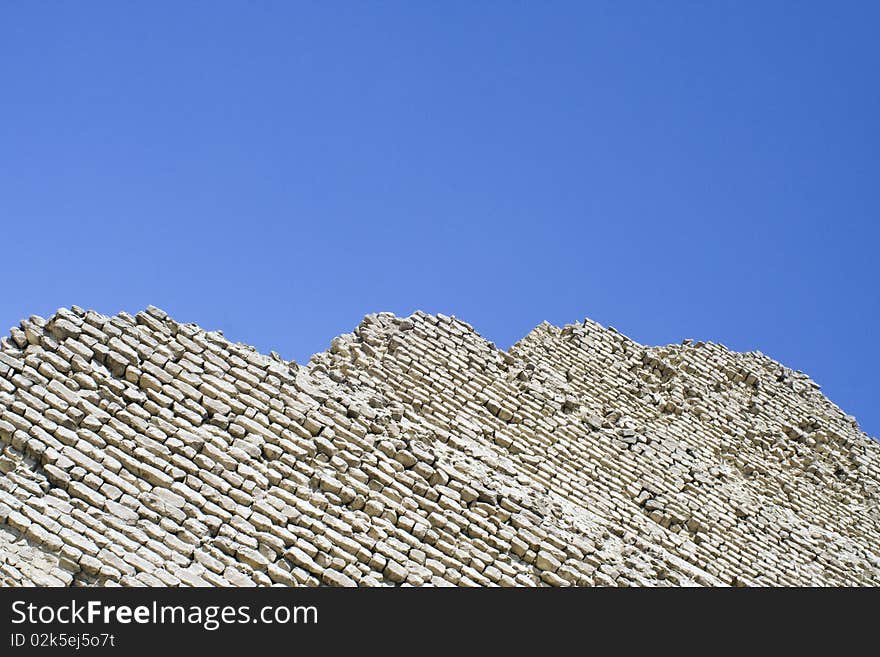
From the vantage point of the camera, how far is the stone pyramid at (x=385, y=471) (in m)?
9.77

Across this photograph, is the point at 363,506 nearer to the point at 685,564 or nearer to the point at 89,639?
the point at 89,639

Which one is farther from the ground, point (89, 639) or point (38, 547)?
point (38, 547)

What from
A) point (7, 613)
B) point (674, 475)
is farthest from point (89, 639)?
point (674, 475)

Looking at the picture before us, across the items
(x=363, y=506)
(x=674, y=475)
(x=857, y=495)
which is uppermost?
(x=857, y=495)

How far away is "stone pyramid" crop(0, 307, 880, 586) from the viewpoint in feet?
32.0

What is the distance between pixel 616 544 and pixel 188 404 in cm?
487

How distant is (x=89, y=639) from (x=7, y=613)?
0.64 metres

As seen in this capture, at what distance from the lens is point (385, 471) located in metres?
11.2

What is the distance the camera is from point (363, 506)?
1075cm

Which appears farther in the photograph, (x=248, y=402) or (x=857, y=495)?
(x=857, y=495)

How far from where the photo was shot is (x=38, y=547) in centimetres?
911

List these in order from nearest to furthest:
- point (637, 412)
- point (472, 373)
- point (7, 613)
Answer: point (7, 613)
point (472, 373)
point (637, 412)

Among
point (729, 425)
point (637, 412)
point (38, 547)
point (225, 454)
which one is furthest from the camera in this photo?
point (729, 425)

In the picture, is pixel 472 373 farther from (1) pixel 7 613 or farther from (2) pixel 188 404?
(1) pixel 7 613
